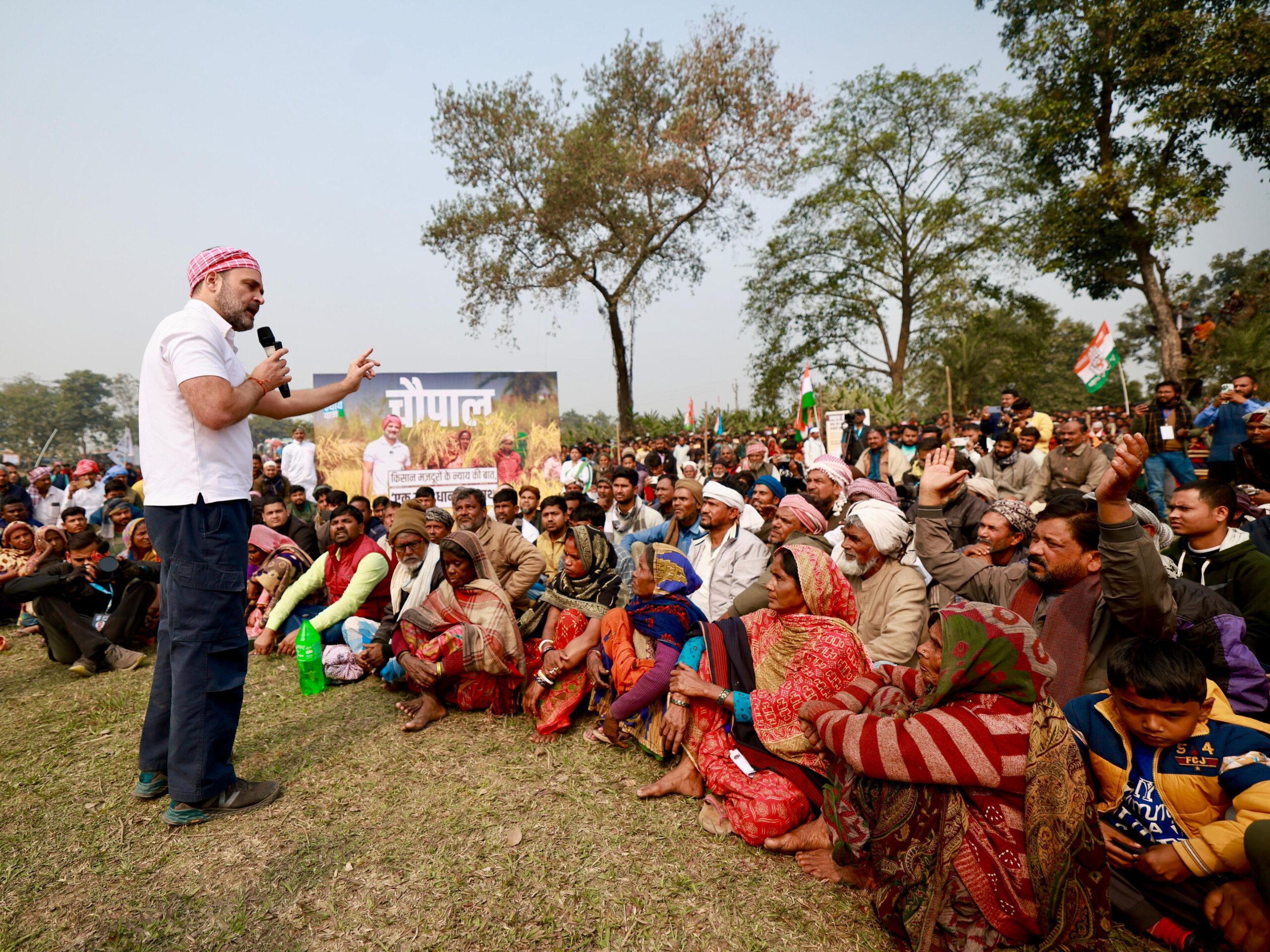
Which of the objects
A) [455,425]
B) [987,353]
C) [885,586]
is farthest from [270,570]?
[987,353]

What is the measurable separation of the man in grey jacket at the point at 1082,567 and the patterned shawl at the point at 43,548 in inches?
279

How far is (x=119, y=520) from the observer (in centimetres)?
724

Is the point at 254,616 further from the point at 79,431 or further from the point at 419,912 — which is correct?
the point at 79,431

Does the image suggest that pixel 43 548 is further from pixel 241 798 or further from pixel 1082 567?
pixel 1082 567

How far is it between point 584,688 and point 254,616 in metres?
3.53

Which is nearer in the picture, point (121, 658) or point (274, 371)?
point (274, 371)

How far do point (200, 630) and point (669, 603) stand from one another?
213cm

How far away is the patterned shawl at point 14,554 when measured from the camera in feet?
19.7

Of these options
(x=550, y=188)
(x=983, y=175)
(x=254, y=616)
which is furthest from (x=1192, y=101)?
(x=254, y=616)

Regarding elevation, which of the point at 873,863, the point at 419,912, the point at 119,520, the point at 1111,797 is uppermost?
the point at 119,520

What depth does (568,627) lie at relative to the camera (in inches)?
157

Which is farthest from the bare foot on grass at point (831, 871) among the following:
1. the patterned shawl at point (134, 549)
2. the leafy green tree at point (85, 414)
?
the leafy green tree at point (85, 414)

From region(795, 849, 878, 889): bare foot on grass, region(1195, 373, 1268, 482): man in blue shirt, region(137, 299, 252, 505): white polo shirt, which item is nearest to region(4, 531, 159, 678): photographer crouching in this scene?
region(137, 299, 252, 505): white polo shirt

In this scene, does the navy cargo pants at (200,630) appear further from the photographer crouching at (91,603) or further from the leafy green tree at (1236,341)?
the leafy green tree at (1236,341)
